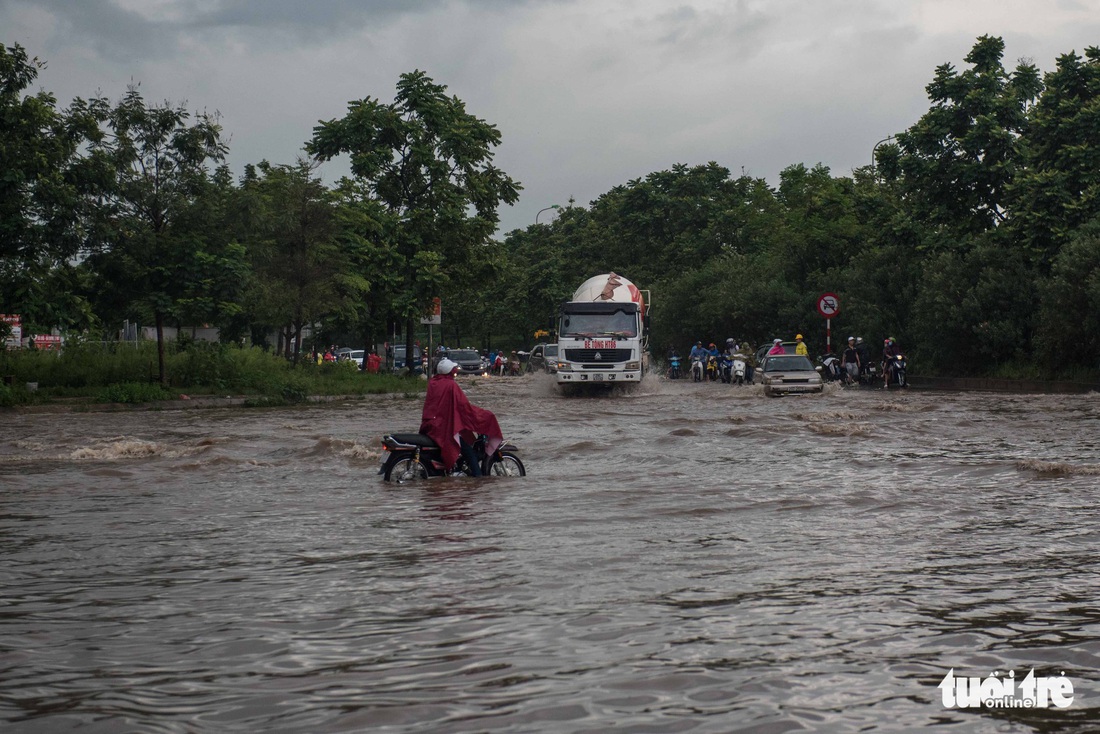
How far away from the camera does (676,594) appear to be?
6.80 meters

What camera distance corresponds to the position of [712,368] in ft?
183

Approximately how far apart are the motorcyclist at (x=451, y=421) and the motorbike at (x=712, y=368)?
42822 millimetres

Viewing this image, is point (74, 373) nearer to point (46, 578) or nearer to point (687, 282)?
point (46, 578)

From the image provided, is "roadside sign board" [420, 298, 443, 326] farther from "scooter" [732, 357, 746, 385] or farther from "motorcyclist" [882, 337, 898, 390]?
"motorcyclist" [882, 337, 898, 390]

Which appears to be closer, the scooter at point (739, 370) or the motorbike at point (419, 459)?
the motorbike at point (419, 459)

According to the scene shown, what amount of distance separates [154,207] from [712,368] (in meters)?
30.3

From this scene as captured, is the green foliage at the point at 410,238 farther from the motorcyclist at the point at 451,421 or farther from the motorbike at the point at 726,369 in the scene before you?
the motorcyclist at the point at 451,421

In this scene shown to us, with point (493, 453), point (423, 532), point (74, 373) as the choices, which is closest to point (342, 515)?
point (423, 532)

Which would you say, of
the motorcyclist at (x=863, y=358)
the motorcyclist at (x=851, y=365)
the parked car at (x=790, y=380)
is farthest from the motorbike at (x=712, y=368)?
the parked car at (x=790, y=380)

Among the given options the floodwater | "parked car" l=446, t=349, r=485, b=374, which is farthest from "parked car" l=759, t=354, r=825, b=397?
"parked car" l=446, t=349, r=485, b=374

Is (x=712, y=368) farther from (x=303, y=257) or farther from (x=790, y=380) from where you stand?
(x=303, y=257)

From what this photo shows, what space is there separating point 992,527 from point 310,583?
4.98 metres

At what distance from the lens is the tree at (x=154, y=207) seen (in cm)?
2977

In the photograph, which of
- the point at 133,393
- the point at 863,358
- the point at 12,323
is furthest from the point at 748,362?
the point at 12,323
